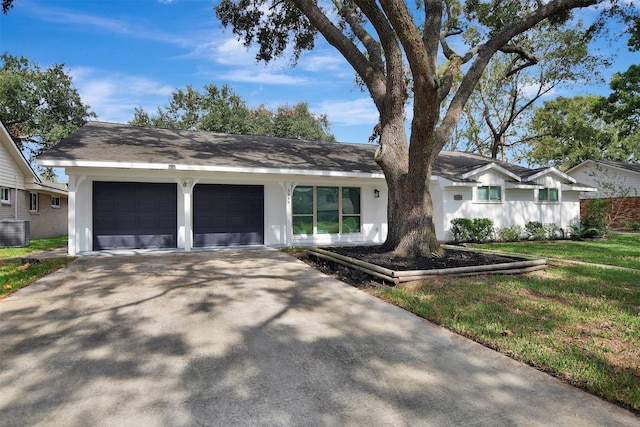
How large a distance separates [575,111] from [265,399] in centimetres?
3483

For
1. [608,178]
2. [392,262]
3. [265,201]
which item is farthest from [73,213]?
[608,178]

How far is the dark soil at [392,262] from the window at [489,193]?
579cm

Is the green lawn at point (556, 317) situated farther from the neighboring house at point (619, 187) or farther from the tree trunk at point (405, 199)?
the neighboring house at point (619, 187)

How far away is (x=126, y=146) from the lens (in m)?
10.3

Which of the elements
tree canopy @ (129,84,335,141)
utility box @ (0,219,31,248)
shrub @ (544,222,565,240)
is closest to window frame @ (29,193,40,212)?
utility box @ (0,219,31,248)

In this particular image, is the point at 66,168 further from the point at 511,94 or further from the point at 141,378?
the point at 511,94

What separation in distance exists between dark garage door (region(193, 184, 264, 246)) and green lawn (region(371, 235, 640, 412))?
6.73 m

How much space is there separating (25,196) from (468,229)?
58.0ft

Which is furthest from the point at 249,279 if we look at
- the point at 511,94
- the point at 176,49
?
the point at 511,94

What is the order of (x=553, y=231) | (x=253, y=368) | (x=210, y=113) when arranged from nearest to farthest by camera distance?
(x=253, y=368) → (x=553, y=231) → (x=210, y=113)

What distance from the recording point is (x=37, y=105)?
22.9 metres

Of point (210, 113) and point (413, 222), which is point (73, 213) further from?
point (210, 113)

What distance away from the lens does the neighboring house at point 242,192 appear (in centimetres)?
959

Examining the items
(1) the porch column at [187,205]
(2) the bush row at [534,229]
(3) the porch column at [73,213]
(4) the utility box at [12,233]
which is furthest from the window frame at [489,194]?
(4) the utility box at [12,233]
